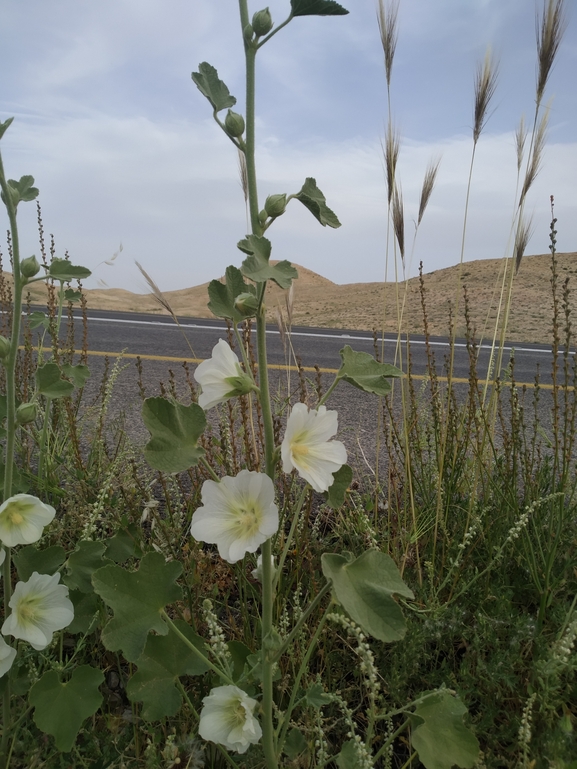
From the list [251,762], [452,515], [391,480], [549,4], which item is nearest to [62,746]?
[251,762]

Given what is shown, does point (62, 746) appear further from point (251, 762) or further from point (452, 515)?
point (452, 515)

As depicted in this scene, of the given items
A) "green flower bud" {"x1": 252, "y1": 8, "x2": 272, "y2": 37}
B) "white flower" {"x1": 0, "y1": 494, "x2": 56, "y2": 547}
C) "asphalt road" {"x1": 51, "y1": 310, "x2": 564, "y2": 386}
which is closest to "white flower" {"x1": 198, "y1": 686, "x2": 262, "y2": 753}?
"white flower" {"x1": 0, "y1": 494, "x2": 56, "y2": 547}

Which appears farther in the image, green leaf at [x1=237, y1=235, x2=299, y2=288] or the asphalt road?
the asphalt road

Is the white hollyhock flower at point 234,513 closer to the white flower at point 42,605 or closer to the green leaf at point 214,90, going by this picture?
the white flower at point 42,605

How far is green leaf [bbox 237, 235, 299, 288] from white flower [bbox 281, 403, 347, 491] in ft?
0.65

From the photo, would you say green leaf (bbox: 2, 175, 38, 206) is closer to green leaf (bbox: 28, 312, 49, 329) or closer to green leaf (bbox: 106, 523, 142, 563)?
green leaf (bbox: 28, 312, 49, 329)

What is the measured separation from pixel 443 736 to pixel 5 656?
847 millimetres

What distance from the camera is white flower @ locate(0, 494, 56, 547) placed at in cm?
112

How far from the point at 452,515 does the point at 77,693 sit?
133cm

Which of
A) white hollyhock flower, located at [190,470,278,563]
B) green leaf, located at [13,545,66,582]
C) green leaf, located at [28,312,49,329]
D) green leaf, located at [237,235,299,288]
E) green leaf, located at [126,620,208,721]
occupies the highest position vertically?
green leaf, located at [237,235,299,288]

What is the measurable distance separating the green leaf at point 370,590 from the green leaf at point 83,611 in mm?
672

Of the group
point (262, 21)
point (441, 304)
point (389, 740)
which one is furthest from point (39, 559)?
point (441, 304)

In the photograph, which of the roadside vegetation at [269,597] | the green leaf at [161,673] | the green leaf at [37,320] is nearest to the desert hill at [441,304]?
the roadside vegetation at [269,597]

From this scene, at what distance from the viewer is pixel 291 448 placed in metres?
0.92
